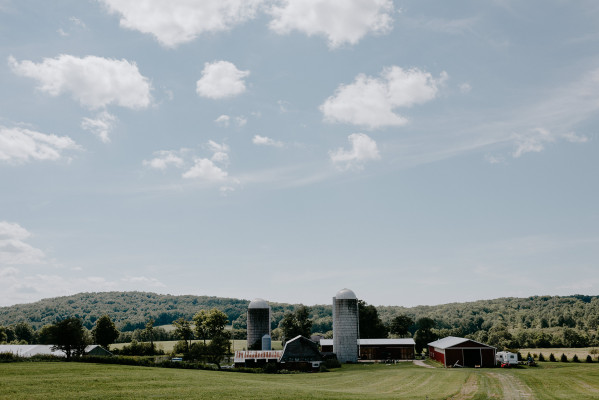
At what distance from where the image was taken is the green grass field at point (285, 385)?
104 ft

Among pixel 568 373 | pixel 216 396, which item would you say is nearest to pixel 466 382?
pixel 568 373

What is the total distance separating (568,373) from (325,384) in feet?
93.1

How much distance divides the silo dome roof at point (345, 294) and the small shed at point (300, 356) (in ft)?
44.7

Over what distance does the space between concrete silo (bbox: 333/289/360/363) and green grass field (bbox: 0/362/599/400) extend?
21.7 meters

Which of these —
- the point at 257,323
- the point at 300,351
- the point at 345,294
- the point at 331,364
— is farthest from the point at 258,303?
the point at 331,364

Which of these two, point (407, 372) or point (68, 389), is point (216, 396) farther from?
point (407, 372)

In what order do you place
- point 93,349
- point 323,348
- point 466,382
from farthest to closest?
point 323,348, point 93,349, point 466,382

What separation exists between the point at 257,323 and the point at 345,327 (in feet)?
51.5

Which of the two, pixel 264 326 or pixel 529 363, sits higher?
pixel 264 326

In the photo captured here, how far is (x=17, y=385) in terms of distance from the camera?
33000 mm

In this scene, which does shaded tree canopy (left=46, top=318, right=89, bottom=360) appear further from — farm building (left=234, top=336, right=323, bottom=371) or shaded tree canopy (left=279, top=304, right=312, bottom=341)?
shaded tree canopy (left=279, top=304, right=312, bottom=341)

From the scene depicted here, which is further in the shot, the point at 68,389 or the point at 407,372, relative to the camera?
the point at 407,372

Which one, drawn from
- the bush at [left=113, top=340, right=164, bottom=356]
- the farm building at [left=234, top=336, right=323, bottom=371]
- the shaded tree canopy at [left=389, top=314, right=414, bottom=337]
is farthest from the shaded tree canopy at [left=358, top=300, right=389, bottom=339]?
the bush at [left=113, top=340, right=164, bottom=356]

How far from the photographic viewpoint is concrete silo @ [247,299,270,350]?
260ft
